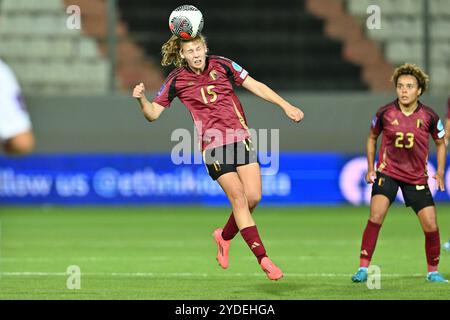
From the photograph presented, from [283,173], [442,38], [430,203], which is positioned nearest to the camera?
[430,203]

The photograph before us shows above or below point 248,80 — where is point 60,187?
below

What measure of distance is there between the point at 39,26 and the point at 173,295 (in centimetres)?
1355

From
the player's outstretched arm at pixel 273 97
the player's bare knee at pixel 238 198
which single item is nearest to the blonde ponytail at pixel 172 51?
the player's outstretched arm at pixel 273 97

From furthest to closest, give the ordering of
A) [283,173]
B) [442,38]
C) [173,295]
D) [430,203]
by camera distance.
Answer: [442,38] < [283,173] < [430,203] < [173,295]

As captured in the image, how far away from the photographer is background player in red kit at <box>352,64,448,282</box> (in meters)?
9.28

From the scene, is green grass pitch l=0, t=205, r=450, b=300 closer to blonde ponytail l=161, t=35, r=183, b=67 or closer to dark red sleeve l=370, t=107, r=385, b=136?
dark red sleeve l=370, t=107, r=385, b=136

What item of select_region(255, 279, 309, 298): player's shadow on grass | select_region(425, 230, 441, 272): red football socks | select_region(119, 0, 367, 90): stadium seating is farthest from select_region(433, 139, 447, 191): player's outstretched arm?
select_region(119, 0, 367, 90): stadium seating

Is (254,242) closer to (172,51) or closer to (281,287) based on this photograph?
(281,287)

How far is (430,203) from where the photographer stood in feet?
30.5

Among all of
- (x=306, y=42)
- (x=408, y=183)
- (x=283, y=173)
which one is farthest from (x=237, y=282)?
(x=306, y=42)

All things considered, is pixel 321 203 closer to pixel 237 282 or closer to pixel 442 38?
pixel 442 38

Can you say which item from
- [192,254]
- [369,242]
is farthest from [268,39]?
[369,242]

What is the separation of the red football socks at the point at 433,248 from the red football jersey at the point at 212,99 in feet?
5.94

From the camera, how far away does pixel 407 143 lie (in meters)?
9.36
